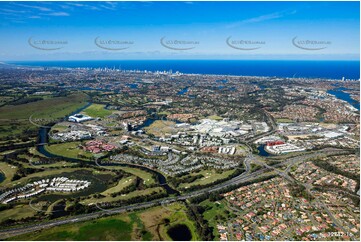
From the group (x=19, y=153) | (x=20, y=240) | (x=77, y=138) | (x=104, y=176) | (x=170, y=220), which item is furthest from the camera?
(x=77, y=138)

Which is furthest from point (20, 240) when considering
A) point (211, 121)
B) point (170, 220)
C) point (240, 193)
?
point (211, 121)

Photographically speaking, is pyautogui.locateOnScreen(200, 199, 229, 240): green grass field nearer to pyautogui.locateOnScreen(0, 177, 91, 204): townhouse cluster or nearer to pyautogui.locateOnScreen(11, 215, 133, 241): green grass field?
pyautogui.locateOnScreen(11, 215, 133, 241): green grass field

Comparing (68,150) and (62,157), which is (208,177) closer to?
(62,157)

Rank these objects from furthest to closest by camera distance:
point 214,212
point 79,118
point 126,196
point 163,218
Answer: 1. point 79,118
2. point 126,196
3. point 214,212
4. point 163,218

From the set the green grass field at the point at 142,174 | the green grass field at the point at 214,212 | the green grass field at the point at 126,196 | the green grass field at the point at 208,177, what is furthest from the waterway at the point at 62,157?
the green grass field at the point at 214,212

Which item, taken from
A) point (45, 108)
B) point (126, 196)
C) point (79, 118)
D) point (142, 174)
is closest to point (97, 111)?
point (79, 118)

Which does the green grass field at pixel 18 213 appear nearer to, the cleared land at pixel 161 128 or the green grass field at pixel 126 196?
the green grass field at pixel 126 196

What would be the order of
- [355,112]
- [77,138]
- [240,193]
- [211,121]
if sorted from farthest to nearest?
[355,112], [211,121], [77,138], [240,193]

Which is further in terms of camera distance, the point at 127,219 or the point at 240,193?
the point at 240,193

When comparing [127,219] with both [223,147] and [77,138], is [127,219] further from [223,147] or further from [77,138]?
[77,138]
